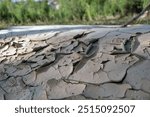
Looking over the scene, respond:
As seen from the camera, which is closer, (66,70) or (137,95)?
(137,95)

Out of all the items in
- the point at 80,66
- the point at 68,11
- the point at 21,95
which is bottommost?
the point at 68,11

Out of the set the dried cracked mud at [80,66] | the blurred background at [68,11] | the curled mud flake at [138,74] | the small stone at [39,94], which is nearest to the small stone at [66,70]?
the dried cracked mud at [80,66]

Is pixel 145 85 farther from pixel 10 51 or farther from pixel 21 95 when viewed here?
pixel 10 51

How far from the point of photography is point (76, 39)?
207cm

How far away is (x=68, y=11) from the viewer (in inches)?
293

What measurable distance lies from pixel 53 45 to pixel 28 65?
6.7 inches

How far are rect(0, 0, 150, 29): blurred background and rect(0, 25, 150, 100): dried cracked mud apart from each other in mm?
3900


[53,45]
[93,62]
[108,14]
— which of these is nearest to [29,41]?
[53,45]

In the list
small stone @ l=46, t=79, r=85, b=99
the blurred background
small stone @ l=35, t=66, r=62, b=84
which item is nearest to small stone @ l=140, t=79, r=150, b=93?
small stone @ l=46, t=79, r=85, b=99

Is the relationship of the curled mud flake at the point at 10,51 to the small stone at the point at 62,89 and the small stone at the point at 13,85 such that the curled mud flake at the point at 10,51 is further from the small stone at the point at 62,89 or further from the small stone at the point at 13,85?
the small stone at the point at 62,89

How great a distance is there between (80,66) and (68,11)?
5.61 m

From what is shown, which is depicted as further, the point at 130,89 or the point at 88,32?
the point at 88,32

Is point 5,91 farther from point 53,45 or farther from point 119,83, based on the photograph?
point 119,83

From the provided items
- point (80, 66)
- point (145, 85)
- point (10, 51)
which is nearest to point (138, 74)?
point (145, 85)
